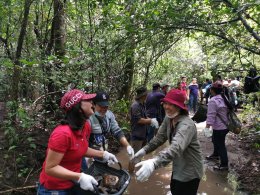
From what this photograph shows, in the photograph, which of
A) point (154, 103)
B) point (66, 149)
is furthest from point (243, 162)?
point (66, 149)

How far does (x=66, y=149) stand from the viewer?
272 centimetres

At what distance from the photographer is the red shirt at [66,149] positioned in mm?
2664

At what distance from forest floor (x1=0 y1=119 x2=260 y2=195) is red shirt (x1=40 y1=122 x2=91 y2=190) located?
2.11m

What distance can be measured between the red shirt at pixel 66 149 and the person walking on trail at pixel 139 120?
309cm

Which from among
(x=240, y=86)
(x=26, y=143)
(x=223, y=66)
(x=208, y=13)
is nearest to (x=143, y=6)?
(x=208, y=13)

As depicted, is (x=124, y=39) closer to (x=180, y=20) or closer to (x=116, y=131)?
(x=180, y=20)

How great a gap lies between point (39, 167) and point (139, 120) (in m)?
2.16

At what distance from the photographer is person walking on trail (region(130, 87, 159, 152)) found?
6.08m

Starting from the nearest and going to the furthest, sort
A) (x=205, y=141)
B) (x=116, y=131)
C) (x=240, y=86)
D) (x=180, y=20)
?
(x=116, y=131)
(x=180, y=20)
(x=205, y=141)
(x=240, y=86)

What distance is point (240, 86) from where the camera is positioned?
567 inches

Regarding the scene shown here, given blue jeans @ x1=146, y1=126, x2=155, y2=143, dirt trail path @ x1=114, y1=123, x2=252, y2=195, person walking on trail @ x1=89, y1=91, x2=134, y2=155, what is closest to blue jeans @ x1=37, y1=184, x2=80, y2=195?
person walking on trail @ x1=89, y1=91, x2=134, y2=155

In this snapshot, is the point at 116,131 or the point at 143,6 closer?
the point at 116,131

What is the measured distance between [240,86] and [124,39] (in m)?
9.72

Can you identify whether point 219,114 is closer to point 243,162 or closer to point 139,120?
point 243,162
